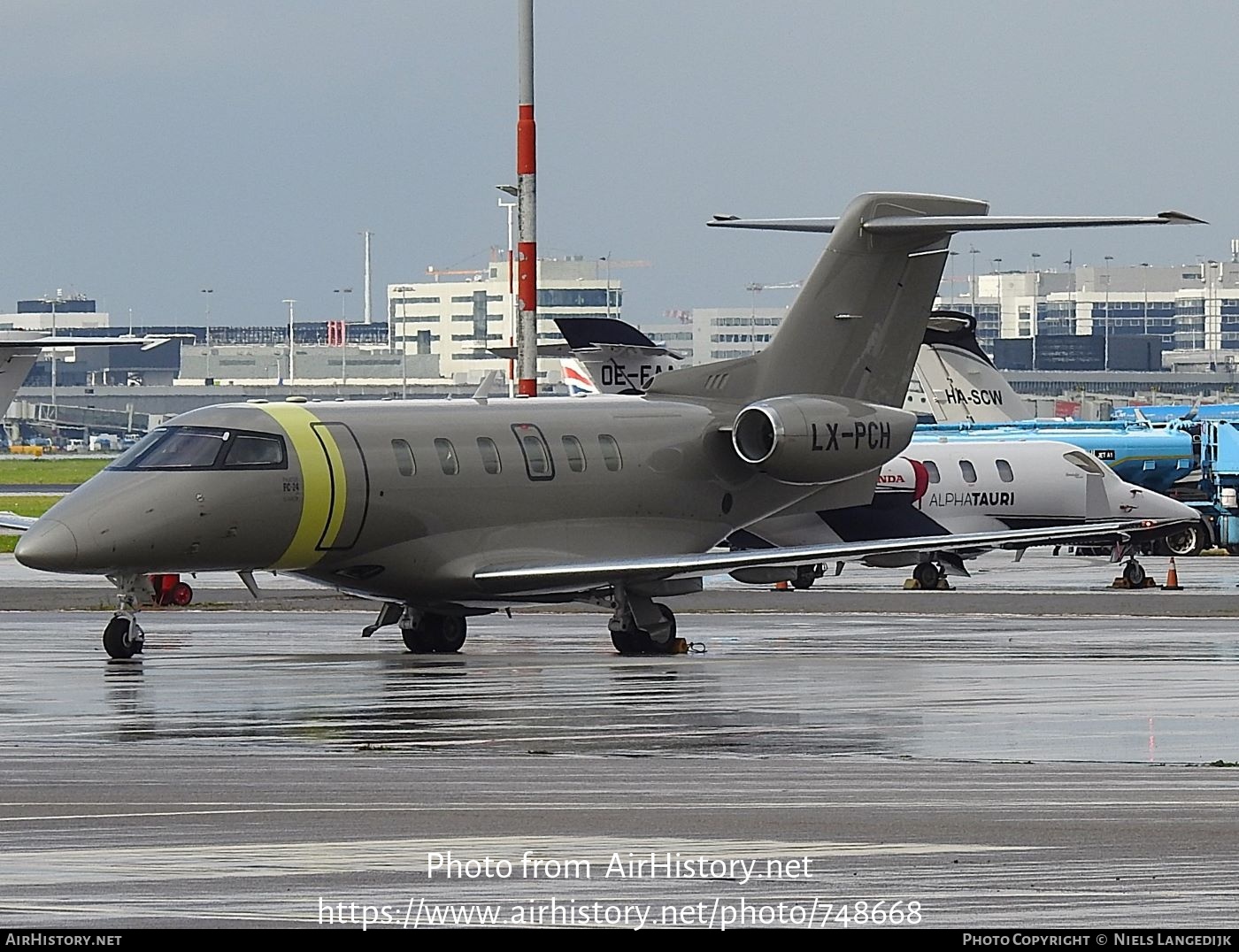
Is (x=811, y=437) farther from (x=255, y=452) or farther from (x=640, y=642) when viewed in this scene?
(x=255, y=452)

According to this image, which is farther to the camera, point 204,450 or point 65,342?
point 65,342

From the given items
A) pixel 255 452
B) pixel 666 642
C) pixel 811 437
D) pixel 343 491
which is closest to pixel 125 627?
pixel 255 452

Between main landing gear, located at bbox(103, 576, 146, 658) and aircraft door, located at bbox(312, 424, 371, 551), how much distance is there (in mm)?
2046

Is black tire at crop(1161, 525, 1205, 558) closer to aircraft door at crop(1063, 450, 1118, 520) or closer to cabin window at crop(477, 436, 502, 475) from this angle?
aircraft door at crop(1063, 450, 1118, 520)

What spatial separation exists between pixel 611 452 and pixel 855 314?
4.16 m

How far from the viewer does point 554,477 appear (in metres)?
26.8

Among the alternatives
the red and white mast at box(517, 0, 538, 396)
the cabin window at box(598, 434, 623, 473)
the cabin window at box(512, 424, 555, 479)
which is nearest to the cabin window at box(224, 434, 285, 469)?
the cabin window at box(512, 424, 555, 479)

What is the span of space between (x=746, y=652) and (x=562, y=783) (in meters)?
12.4

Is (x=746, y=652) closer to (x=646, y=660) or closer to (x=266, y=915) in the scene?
(x=646, y=660)

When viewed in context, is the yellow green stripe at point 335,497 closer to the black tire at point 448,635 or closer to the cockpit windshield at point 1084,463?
the black tire at point 448,635

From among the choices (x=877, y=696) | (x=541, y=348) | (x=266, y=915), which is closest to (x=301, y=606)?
(x=541, y=348)

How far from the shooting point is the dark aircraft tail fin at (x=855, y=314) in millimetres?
29031

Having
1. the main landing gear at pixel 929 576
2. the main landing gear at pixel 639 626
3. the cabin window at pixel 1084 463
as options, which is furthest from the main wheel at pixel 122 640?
the cabin window at pixel 1084 463

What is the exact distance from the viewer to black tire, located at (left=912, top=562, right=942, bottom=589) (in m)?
40.3
